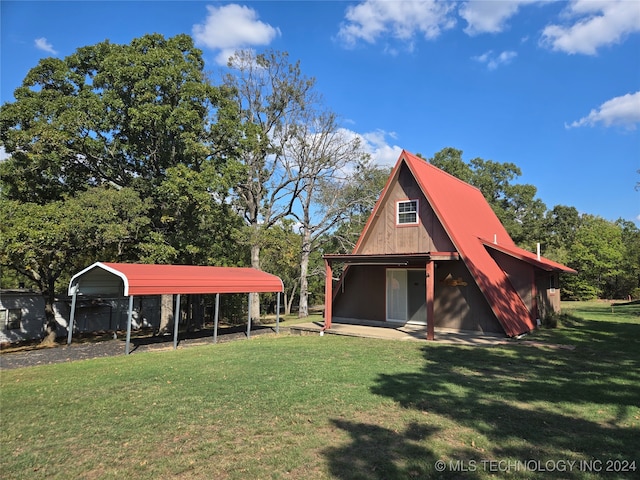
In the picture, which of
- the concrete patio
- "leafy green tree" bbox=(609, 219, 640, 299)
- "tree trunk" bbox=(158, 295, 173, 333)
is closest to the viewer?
the concrete patio

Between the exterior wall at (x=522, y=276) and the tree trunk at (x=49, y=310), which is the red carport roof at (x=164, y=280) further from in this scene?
the exterior wall at (x=522, y=276)

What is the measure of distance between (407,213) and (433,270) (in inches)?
128

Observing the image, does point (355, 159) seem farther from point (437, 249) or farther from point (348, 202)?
point (437, 249)

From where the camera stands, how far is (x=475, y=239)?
1526 cm

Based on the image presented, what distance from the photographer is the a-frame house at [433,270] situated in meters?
13.3

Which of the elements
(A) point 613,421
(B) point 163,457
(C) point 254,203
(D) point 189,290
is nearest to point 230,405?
(B) point 163,457

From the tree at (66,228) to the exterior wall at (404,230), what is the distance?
955 cm

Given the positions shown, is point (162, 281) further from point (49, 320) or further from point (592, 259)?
point (592, 259)

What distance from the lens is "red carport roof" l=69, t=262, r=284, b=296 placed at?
11.5m

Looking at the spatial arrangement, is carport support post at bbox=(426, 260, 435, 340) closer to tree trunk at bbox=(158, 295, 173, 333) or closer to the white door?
the white door

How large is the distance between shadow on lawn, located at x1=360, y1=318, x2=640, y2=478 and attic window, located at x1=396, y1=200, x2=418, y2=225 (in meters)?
6.23

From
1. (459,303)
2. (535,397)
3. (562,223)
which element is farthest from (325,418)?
(562,223)

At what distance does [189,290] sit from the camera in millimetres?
12766

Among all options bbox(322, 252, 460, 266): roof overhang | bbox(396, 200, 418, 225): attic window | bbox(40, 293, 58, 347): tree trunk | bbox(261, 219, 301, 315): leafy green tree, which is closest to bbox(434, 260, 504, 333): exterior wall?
bbox(322, 252, 460, 266): roof overhang
